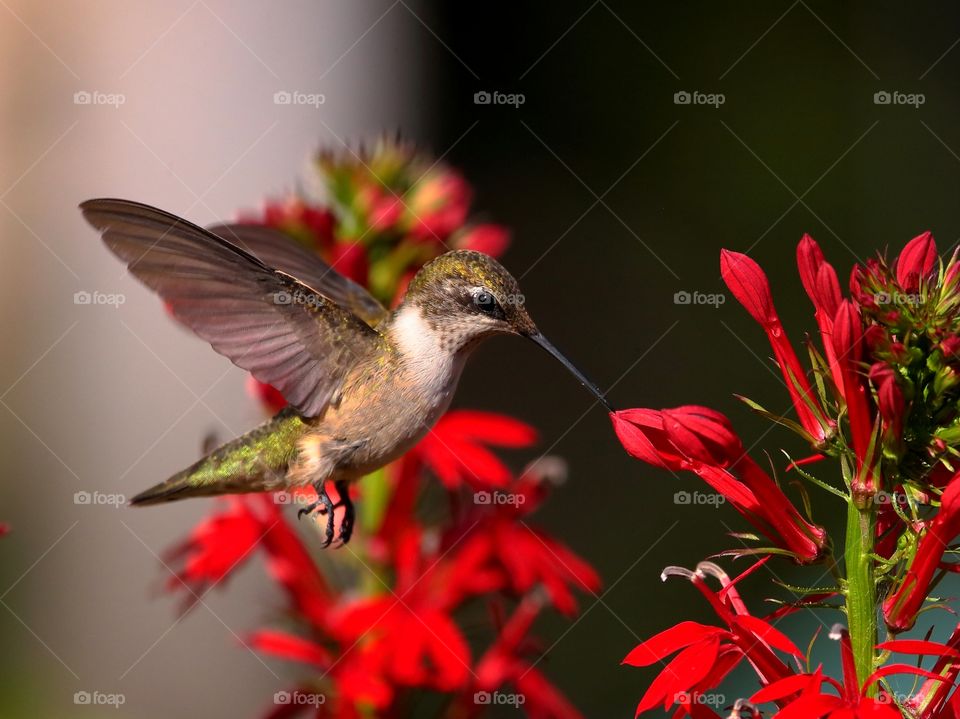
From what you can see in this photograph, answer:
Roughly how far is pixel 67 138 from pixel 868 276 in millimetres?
2355

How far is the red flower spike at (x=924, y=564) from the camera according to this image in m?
0.63

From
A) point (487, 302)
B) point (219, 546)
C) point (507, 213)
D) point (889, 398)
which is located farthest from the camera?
point (507, 213)

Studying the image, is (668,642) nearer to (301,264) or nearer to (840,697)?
(840,697)

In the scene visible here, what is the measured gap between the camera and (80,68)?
2.66 meters

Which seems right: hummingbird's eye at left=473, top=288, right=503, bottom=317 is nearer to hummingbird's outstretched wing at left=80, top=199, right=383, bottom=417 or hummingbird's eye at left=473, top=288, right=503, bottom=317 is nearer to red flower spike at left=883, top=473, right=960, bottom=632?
hummingbird's outstretched wing at left=80, top=199, right=383, bottom=417

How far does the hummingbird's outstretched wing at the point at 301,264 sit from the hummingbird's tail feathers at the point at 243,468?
16cm

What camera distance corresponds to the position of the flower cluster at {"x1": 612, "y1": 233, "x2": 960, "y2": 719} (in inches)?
25.9

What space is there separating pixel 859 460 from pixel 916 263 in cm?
15

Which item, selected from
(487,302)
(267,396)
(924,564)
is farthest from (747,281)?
(267,396)

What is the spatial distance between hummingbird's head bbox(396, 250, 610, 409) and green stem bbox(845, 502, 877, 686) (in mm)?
341

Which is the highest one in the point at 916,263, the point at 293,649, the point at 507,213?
the point at 507,213

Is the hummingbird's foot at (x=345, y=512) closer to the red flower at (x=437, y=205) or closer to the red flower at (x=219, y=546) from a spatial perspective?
the red flower at (x=219, y=546)

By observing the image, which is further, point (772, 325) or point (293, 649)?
point (293, 649)

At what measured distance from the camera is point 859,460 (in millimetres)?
689
